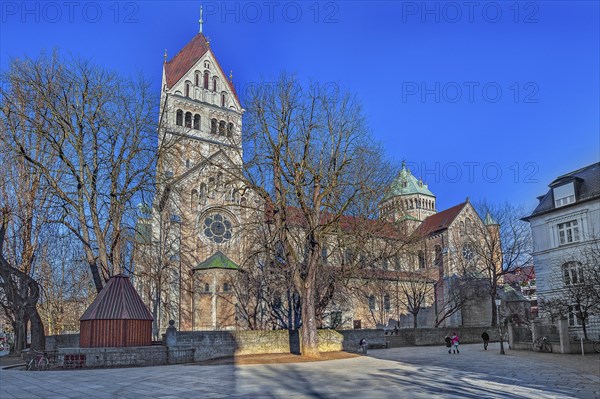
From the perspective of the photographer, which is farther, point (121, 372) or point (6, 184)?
point (6, 184)

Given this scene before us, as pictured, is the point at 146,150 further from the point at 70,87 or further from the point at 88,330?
the point at 88,330

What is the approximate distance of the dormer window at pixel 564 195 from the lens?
3816 cm

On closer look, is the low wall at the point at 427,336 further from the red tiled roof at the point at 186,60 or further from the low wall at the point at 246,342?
the red tiled roof at the point at 186,60

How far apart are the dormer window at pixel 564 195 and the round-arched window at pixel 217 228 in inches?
1137

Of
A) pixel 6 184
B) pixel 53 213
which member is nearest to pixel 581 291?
pixel 53 213

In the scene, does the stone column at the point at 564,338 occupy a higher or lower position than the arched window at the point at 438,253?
lower

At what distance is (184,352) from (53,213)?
31.5 ft

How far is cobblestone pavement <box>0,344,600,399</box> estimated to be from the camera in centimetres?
1231

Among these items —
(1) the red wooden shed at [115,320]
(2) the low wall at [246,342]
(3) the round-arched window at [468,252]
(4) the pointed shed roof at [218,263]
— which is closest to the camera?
(1) the red wooden shed at [115,320]

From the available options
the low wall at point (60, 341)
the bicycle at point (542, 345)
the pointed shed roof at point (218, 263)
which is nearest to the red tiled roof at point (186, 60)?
the pointed shed roof at point (218, 263)

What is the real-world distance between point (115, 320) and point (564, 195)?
111 ft

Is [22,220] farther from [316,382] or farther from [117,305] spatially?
[316,382]

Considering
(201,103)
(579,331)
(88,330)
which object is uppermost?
(201,103)

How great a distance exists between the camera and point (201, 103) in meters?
58.2
